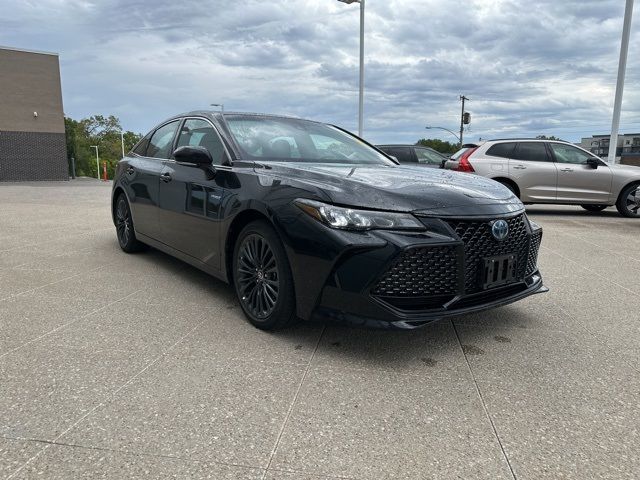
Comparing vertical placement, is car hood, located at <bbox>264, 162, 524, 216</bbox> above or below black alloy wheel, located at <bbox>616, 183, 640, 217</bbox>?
above

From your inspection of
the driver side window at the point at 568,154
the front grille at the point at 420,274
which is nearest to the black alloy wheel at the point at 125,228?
the front grille at the point at 420,274

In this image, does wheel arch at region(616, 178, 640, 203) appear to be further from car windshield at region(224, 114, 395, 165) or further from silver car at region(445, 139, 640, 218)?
car windshield at region(224, 114, 395, 165)

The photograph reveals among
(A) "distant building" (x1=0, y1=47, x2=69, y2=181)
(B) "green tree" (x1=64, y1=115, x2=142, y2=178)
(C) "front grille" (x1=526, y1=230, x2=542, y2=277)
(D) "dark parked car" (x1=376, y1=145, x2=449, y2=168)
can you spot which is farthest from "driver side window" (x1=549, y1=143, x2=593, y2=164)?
(B) "green tree" (x1=64, y1=115, x2=142, y2=178)

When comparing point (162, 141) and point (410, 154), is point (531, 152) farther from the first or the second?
point (162, 141)

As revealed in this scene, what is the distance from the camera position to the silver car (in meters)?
10.4

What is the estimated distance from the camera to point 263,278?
331 cm

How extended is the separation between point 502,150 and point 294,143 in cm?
798

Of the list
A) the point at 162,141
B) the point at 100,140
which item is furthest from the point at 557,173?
the point at 100,140

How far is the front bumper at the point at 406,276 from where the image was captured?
272 centimetres

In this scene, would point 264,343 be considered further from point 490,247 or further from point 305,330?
point 490,247

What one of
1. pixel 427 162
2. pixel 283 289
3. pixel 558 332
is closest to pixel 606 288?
pixel 558 332

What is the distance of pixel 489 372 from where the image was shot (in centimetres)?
281

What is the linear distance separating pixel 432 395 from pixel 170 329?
1834 mm

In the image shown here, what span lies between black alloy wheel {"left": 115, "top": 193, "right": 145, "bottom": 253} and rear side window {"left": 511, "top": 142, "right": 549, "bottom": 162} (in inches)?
321
